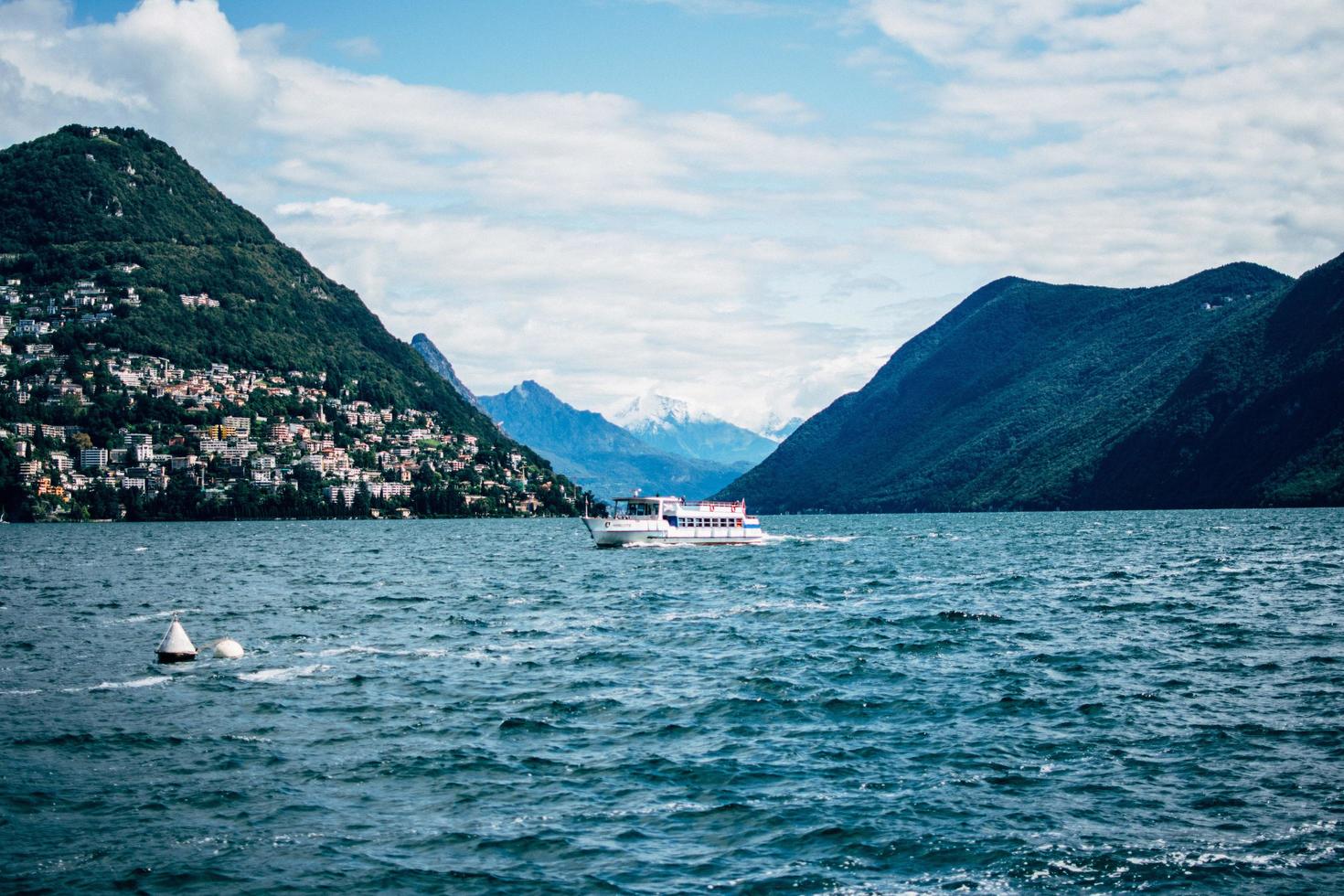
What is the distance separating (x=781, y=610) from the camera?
60594mm

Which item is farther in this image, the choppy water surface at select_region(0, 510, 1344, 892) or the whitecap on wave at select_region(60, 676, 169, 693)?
the whitecap on wave at select_region(60, 676, 169, 693)

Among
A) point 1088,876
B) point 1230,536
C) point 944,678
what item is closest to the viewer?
point 1088,876

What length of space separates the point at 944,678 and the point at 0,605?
52.7 metres

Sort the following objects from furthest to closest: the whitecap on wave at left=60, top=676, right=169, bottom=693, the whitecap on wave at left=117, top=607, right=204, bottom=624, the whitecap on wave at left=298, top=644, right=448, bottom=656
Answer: the whitecap on wave at left=117, top=607, right=204, bottom=624, the whitecap on wave at left=298, top=644, right=448, bottom=656, the whitecap on wave at left=60, top=676, right=169, bottom=693

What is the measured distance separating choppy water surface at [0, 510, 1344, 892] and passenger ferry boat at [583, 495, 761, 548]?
65.2m

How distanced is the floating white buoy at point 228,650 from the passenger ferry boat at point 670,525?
85083 mm

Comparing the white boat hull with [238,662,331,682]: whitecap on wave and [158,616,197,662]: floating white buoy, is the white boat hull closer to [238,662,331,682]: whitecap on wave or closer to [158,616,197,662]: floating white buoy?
[158,616,197,662]: floating white buoy

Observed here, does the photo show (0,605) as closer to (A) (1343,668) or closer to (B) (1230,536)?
(A) (1343,668)

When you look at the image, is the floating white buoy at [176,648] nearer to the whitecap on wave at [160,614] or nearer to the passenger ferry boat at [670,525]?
the whitecap on wave at [160,614]

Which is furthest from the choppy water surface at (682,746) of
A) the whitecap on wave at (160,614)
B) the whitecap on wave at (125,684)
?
the whitecap on wave at (160,614)

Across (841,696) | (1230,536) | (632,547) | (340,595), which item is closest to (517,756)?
(841,696)

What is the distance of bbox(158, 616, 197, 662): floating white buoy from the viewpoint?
41438 millimetres

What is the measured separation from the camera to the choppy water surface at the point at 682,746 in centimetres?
2045

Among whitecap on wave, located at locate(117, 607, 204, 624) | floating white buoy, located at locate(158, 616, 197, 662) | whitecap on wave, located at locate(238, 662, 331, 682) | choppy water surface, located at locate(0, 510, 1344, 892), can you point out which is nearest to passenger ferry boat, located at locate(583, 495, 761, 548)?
choppy water surface, located at locate(0, 510, 1344, 892)
